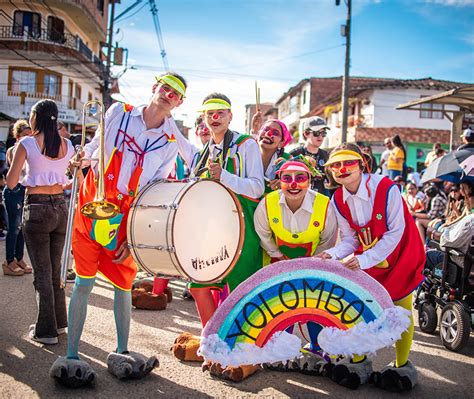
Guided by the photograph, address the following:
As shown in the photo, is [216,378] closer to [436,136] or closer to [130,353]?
[130,353]

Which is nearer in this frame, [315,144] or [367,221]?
[367,221]

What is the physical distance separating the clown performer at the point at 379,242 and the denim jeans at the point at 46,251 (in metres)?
2.29

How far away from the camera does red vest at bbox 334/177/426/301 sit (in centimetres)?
355

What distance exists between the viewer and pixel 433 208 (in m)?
8.89

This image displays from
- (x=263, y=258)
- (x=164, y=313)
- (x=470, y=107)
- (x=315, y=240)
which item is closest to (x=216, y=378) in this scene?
(x=263, y=258)

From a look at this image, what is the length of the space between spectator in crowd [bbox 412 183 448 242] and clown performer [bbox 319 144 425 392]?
502 centimetres

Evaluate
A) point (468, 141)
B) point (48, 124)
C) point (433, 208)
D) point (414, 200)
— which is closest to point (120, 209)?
point (48, 124)

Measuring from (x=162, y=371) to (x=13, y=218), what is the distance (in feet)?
13.2

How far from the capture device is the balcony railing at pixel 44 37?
2922cm

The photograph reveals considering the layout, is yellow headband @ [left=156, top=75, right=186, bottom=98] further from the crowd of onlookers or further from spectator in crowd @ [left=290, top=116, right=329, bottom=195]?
the crowd of onlookers

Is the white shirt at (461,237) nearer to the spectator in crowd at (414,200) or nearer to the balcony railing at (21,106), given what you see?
the spectator in crowd at (414,200)

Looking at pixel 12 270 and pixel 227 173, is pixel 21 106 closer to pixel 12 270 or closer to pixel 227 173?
pixel 12 270

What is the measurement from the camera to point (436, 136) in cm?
3103

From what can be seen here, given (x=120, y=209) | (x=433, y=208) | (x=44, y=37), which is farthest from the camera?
(x=44, y=37)
